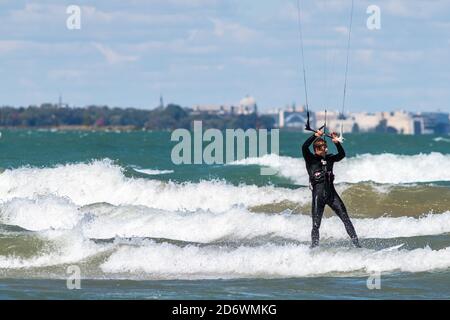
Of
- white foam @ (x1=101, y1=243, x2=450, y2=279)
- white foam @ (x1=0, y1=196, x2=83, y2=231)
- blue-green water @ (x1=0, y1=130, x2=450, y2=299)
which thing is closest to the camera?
blue-green water @ (x1=0, y1=130, x2=450, y2=299)

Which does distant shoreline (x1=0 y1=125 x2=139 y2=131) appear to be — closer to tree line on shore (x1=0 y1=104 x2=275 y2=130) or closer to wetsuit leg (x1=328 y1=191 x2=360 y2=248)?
tree line on shore (x1=0 y1=104 x2=275 y2=130)

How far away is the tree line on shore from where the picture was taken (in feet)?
560

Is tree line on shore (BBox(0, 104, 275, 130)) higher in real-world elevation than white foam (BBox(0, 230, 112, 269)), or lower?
higher

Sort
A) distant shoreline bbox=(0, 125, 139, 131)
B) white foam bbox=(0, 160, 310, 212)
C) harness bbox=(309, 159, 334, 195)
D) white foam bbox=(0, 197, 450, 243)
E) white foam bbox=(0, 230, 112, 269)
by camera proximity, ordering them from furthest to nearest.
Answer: distant shoreline bbox=(0, 125, 139, 131), white foam bbox=(0, 160, 310, 212), white foam bbox=(0, 197, 450, 243), white foam bbox=(0, 230, 112, 269), harness bbox=(309, 159, 334, 195)

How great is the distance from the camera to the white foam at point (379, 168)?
44.3 metres

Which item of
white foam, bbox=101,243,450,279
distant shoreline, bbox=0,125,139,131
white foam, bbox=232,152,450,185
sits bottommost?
white foam, bbox=101,243,450,279

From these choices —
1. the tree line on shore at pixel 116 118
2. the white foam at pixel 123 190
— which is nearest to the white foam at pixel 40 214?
the white foam at pixel 123 190

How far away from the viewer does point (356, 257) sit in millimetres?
18953

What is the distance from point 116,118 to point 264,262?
163 metres

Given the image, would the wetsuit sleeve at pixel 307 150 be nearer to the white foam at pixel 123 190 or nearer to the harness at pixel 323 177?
the harness at pixel 323 177

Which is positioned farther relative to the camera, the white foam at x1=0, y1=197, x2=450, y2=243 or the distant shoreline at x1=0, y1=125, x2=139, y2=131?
the distant shoreline at x1=0, y1=125, x2=139, y2=131

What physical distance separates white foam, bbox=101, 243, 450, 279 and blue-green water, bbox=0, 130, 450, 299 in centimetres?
2

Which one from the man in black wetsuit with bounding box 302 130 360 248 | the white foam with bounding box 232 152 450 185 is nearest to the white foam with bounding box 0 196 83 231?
the man in black wetsuit with bounding box 302 130 360 248
